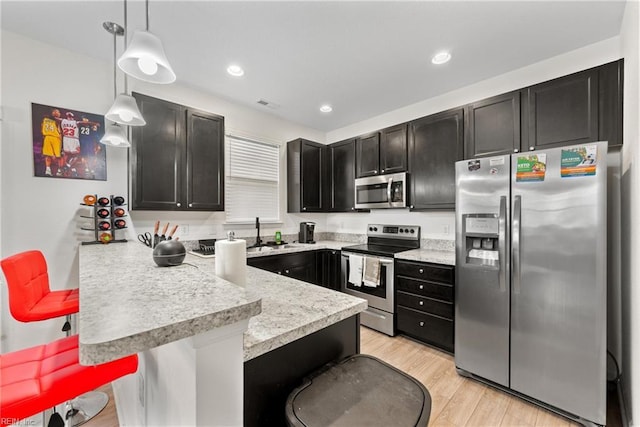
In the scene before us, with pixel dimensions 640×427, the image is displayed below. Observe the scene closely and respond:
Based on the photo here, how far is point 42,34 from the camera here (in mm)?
2084

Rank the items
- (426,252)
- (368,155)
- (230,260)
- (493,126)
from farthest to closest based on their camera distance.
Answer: (368,155), (426,252), (493,126), (230,260)

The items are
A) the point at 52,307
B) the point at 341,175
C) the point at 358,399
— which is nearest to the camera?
the point at 358,399

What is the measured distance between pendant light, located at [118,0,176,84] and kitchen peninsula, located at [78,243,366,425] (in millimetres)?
991

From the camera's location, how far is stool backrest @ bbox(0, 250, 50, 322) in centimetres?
137

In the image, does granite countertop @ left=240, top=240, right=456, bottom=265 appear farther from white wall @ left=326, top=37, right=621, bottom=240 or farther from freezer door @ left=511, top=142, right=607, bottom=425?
freezer door @ left=511, top=142, right=607, bottom=425

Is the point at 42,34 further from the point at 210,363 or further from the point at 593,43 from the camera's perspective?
the point at 593,43

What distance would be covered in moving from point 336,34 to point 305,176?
2026 millimetres

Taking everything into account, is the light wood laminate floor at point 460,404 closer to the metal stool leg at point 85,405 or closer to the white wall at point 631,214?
the metal stool leg at point 85,405

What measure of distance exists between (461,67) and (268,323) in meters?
2.87

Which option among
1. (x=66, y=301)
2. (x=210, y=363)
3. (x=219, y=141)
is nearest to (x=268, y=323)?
(x=210, y=363)

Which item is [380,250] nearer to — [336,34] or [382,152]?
[382,152]

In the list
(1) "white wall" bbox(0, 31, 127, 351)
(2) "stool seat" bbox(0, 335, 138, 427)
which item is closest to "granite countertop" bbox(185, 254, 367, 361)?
(2) "stool seat" bbox(0, 335, 138, 427)

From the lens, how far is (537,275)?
186 cm

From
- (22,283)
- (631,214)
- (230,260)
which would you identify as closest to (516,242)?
(631,214)
